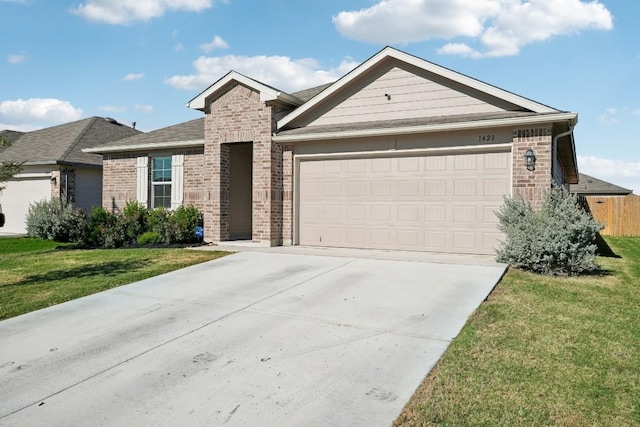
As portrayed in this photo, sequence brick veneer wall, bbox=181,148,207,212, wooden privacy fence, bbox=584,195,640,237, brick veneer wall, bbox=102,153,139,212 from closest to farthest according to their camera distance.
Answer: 1. brick veneer wall, bbox=181,148,207,212
2. brick veneer wall, bbox=102,153,139,212
3. wooden privacy fence, bbox=584,195,640,237

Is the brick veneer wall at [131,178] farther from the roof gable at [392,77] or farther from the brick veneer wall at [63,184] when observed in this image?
the roof gable at [392,77]

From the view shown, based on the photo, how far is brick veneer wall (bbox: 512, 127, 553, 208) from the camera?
31.5 ft

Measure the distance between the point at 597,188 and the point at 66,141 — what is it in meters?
36.9

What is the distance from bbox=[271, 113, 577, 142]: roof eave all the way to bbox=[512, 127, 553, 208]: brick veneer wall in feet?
0.96

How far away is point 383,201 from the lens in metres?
11.5

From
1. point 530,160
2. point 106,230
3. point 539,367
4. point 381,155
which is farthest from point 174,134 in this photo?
point 539,367

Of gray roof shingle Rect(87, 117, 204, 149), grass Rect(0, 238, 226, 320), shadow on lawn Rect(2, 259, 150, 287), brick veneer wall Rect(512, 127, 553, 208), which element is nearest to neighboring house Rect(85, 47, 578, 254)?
brick veneer wall Rect(512, 127, 553, 208)

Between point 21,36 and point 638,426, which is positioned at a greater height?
point 21,36

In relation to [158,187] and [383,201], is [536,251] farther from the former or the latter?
[158,187]

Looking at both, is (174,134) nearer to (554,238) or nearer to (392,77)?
(392,77)

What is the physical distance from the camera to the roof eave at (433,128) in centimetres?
945

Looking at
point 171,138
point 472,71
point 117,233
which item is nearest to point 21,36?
point 171,138

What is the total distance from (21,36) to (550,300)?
15100 millimetres

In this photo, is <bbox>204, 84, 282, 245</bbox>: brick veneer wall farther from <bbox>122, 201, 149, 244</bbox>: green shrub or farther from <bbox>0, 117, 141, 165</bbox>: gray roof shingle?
<bbox>0, 117, 141, 165</bbox>: gray roof shingle
